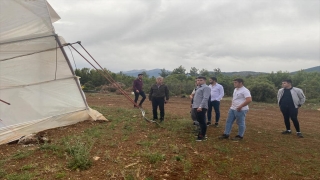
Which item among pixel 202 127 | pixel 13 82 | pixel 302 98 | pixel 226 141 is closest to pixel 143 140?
pixel 202 127

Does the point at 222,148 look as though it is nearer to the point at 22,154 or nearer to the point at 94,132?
the point at 94,132

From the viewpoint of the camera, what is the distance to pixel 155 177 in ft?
13.5

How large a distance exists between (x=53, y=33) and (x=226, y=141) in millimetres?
5291

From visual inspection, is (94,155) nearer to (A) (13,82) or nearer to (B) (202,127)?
(B) (202,127)

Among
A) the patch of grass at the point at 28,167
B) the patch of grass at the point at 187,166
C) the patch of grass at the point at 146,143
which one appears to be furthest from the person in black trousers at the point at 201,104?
the patch of grass at the point at 28,167

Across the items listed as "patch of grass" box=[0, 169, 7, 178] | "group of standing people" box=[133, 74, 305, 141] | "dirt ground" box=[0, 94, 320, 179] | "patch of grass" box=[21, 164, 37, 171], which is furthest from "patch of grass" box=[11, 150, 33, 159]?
"group of standing people" box=[133, 74, 305, 141]

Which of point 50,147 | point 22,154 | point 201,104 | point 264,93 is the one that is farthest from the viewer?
point 264,93

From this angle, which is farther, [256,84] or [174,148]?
[256,84]

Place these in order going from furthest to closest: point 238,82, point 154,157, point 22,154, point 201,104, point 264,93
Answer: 1. point 264,93
2. point 238,82
3. point 201,104
4. point 22,154
5. point 154,157

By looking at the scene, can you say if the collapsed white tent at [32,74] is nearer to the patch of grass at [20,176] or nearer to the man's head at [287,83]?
the patch of grass at [20,176]

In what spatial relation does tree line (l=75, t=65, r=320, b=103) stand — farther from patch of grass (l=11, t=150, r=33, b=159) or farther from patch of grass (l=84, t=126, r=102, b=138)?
patch of grass (l=11, t=150, r=33, b=159)

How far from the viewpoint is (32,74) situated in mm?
7215

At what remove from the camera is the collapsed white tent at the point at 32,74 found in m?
6.71

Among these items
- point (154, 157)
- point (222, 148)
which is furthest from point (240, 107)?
point (154, 157)
